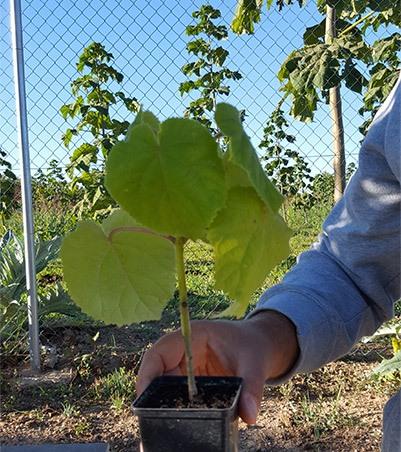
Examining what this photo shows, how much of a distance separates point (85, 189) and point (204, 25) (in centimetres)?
186

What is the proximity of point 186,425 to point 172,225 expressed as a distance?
0.60 feet

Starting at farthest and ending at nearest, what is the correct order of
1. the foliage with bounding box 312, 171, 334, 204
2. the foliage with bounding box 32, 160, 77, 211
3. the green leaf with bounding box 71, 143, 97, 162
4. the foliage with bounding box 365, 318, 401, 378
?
1. the foliage with bounding box 312, 171, 334, 204
2. the foliage with bounding box 32, 160, 77, 211
3. the green leaf with bounding box 71, 143, 97, 162
4. the foliage with bounding box 365, 318, 401, 378

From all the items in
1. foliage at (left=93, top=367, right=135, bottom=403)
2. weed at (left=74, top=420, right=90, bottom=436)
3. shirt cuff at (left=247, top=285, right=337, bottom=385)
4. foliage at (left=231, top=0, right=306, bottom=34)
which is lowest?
weed at (left=74, top=420, right=90, bottom=436)

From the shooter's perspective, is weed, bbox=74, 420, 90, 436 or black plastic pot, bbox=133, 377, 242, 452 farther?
weed, bbox=74, 420, 90, 436

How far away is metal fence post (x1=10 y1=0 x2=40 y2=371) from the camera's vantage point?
2725mm

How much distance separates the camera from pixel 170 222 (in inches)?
20.0

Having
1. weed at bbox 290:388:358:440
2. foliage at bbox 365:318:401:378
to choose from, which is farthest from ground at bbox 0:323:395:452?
foliage at bbox 365:318:401:378

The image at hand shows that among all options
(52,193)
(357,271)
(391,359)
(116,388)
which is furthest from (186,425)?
(52,193)

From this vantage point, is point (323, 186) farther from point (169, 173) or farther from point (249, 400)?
point (169, 173)

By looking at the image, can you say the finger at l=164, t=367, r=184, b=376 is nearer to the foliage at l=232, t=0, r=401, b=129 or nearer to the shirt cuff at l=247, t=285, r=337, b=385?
the shirt cuff at l=247, t=285, r=337, b=385

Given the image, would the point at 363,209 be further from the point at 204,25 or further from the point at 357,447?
the point at 204,25

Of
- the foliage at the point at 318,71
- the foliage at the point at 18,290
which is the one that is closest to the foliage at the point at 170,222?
the foliage at the point at 18,290

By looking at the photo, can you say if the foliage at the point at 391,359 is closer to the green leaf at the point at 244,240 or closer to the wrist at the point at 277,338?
the wrist at the point at 277,338

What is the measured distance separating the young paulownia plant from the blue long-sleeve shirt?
30 centimetres
